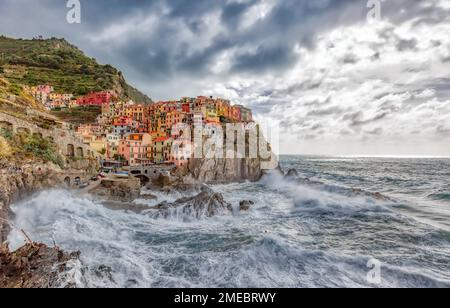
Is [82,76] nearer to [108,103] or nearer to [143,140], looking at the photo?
[108,103]

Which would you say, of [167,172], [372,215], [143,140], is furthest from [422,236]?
[143,140]

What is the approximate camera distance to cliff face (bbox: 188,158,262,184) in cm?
4719

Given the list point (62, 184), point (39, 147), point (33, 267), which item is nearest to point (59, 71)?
point (39, 147)

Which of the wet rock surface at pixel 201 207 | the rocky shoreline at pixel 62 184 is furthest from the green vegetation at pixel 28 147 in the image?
the wet rock surface at pixel 201 207

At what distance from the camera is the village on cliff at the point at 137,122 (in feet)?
161

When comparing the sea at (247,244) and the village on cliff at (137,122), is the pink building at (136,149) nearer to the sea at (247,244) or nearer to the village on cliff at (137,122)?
the village on cliff at (137,122)

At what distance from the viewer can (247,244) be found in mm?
16344

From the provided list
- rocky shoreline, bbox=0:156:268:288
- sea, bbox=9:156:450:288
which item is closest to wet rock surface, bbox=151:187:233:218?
rocky shoreline, bbox=0:156:268:288

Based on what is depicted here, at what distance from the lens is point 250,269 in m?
13.1

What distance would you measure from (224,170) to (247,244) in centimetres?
3375

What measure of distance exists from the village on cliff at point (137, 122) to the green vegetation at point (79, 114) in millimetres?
1829

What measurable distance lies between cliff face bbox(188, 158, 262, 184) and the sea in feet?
67.2
